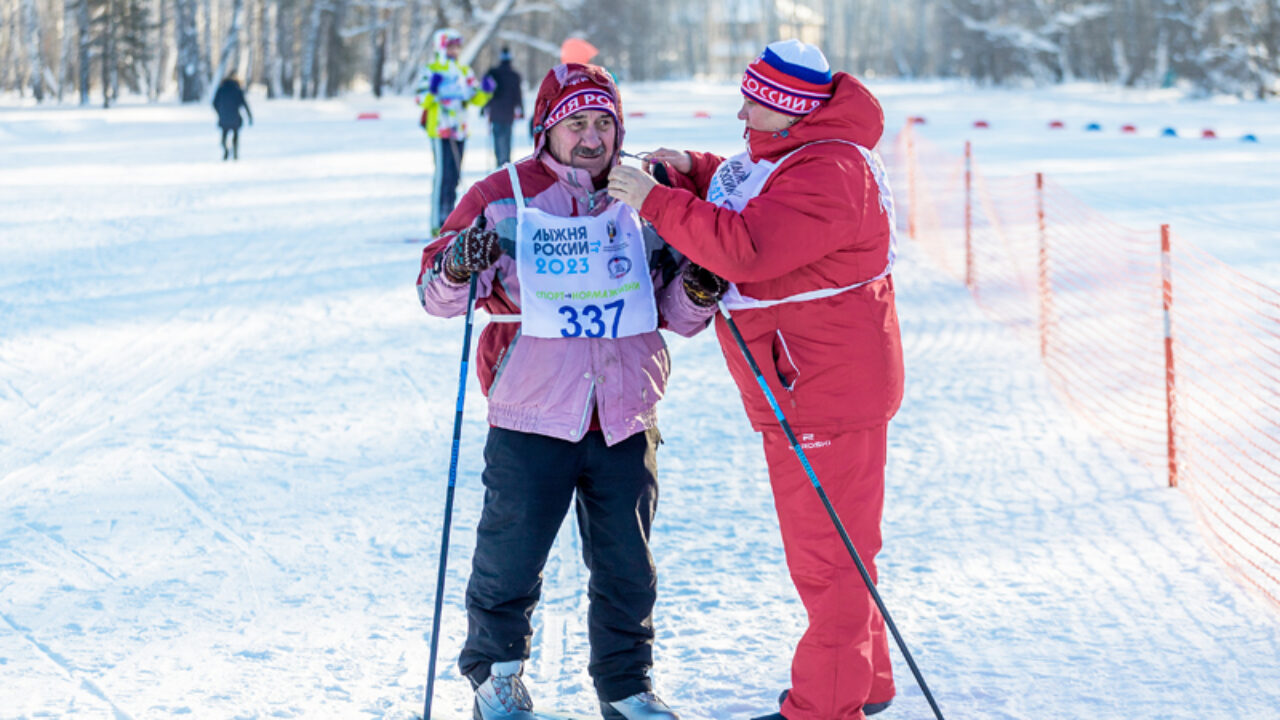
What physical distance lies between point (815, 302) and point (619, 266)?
0.50 metres

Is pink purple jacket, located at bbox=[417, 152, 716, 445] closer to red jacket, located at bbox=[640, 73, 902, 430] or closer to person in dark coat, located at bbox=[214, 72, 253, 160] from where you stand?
red jacket, located at bbox=[640, 73, 902, 430]

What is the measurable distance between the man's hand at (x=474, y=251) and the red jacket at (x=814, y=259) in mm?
391

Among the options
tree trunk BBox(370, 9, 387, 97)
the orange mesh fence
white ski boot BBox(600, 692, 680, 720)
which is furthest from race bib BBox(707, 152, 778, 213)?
tree trunk BBox(370, 9, 387, 97)

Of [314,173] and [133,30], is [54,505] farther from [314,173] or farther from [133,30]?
[133,30]

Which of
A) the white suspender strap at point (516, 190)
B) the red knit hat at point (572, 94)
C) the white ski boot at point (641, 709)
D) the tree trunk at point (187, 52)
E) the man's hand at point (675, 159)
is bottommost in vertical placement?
the white ski boot at point (641, 709)

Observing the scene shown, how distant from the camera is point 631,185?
2.99m

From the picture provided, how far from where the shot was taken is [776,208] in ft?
9.61

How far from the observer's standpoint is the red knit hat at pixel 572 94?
3129 millimetres

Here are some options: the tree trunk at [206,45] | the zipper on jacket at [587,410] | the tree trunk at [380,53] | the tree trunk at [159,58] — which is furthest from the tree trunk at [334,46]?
the zipper on jacket at [587,410]

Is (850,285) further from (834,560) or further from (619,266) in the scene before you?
(834,560)

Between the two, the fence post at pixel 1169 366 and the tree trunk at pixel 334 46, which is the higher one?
the tree trunk at pixel 334 46

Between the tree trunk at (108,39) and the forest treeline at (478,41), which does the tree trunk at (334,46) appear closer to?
the forest treeline at (478,41)

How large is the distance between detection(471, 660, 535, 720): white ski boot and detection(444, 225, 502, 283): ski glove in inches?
41.1

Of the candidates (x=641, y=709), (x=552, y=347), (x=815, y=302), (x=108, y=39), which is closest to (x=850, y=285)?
(x=815, y=302)
